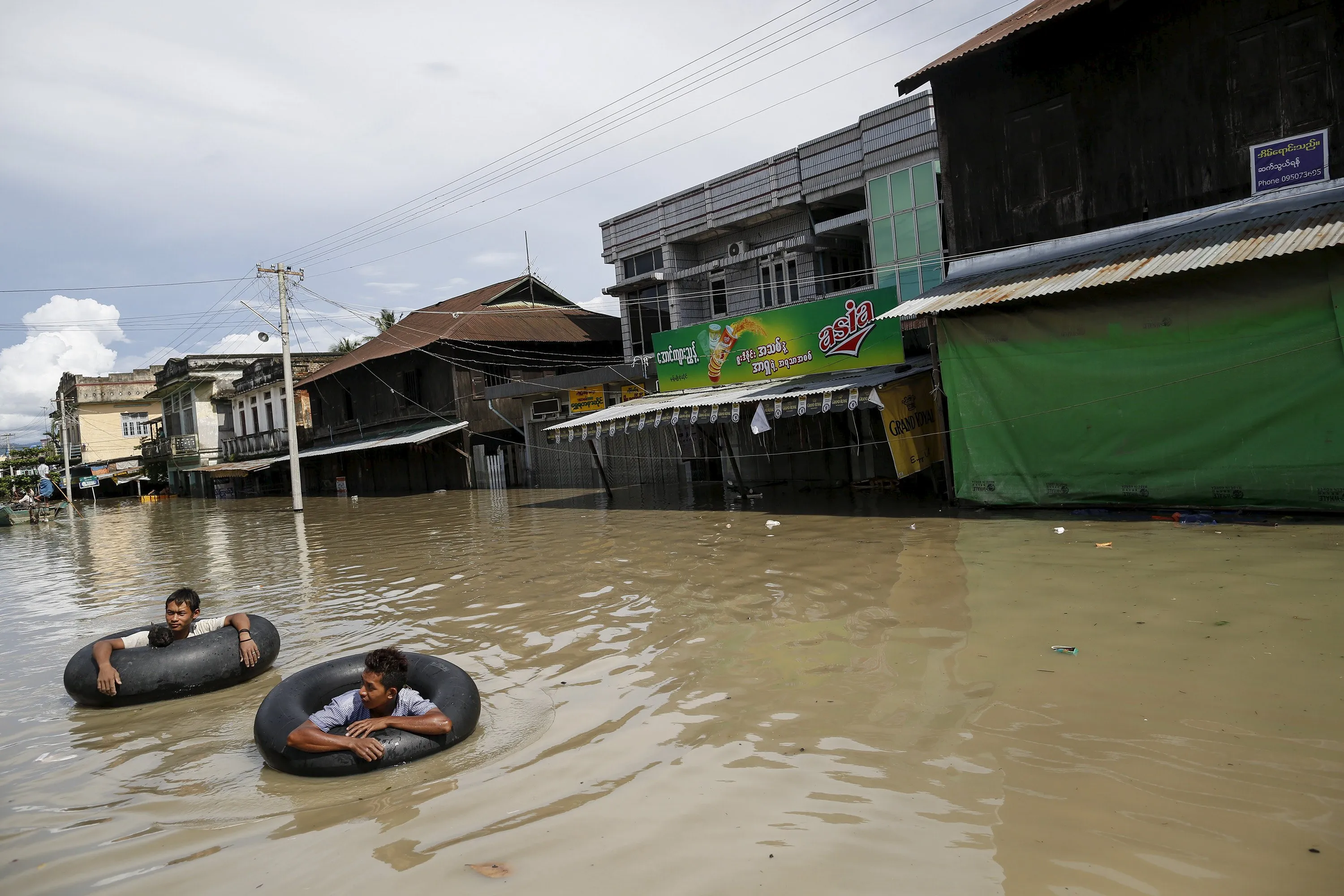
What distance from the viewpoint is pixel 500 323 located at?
33.6 metres

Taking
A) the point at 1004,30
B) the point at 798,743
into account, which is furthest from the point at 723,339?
the point at 798,743

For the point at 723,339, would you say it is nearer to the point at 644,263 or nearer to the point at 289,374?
the point at 644,263

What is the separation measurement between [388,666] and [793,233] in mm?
19756

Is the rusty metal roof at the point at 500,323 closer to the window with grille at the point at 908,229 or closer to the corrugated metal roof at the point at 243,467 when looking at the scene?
the corrugated metal roof at the point at 243,467

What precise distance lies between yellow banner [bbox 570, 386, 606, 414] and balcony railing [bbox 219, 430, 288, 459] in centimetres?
2199

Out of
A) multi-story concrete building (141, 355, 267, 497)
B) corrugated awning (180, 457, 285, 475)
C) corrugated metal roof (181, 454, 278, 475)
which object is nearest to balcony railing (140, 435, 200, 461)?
multi-story concrete building (141, 355, 267, 497)

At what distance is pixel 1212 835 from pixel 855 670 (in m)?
2.92

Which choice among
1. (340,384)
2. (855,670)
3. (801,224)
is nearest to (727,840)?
(855,670)

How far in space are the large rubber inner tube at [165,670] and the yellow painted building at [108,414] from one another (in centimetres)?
6695

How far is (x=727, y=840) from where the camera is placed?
416cm

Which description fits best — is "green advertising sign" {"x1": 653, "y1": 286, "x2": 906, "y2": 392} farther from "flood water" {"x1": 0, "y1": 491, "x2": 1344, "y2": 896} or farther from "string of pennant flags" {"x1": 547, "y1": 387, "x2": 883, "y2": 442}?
"flood water" {"x1": 0, "y1": 491, "x2": 1344, "y2": 896}

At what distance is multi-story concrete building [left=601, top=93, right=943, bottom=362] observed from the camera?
1919 cm

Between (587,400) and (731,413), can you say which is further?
(587,400)

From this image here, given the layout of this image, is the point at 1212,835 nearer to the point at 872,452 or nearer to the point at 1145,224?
the point at 1145,224
